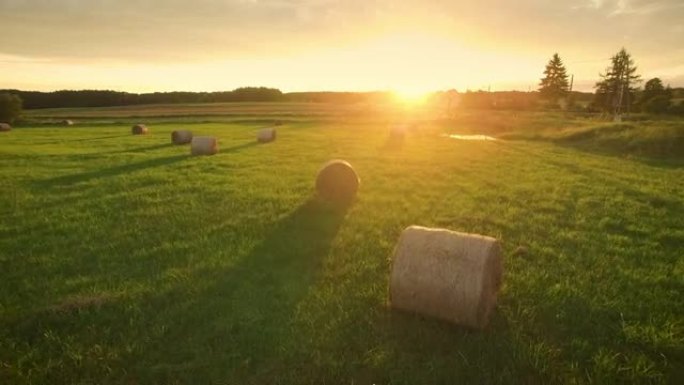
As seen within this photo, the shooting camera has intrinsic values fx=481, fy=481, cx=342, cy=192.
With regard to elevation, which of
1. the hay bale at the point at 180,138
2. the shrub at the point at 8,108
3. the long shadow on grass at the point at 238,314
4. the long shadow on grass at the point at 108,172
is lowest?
the long shadow on grass at the point at 238,314

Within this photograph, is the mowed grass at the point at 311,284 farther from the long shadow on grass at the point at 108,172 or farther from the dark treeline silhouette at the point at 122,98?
the dark treeline silhouette at the point at 122,98

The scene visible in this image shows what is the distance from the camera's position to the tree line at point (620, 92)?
63.4m

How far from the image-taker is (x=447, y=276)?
6.57 m

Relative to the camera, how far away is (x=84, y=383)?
545cm

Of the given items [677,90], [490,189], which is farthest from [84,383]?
[677,90]

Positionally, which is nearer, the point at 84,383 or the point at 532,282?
the point at 84,383

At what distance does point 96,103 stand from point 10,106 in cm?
5458

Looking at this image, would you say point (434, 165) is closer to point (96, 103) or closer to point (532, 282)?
point (532, 282)

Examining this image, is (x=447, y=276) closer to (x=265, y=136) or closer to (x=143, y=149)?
(x=143, y=149)

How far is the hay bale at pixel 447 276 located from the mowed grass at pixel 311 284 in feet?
0.92

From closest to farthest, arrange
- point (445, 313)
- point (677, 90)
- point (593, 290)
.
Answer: point (445, 313)
point (593, 290)
point (677, 90)

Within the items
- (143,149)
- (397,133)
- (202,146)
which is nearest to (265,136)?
(143,149)

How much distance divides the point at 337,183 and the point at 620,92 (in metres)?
68.6

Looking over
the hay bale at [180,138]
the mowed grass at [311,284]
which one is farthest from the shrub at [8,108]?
the mowed grass at [311,284]
